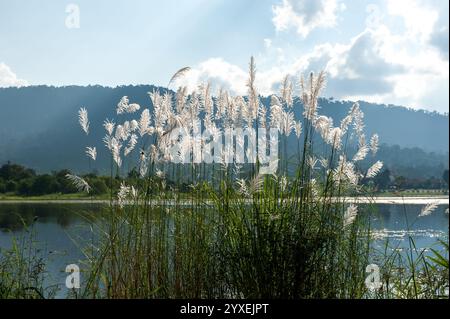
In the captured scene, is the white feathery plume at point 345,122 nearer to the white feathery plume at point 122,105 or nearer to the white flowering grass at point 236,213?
the white flowering grass at point 236,213

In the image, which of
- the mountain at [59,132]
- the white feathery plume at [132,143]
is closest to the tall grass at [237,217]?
the white feathery plume at [132,143]

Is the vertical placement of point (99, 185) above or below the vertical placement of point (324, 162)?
below

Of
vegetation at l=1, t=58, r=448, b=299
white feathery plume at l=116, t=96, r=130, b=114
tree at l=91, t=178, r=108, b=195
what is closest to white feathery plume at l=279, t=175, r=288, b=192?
vegetation at l=1, t=58, r=448, b=299

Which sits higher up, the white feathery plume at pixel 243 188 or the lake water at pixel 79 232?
the white feathery plume at pixel 243 188

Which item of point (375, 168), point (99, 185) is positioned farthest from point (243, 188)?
point (99, 185)

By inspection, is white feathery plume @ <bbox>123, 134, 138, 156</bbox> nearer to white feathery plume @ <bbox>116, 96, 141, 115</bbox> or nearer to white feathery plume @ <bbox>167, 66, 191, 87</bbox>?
white feathery plume @ <bbox>116, 96, 141, 115</bbox>

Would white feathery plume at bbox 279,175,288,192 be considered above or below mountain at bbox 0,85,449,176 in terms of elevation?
below

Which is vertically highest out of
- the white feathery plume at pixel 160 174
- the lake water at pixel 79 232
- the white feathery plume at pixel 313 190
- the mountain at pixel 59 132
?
the mountain at pixel 59 132

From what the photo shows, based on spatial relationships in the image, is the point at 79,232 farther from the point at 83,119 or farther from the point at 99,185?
the point at 83,119

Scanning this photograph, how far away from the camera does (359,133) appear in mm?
4203

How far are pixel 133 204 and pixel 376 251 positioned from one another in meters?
2.03

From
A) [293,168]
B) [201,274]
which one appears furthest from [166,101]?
[201,274]

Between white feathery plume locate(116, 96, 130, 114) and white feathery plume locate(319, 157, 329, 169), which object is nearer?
white feathery plume locate(319, 157, 329, 169)

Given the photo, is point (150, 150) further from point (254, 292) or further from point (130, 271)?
point (254, 292)
